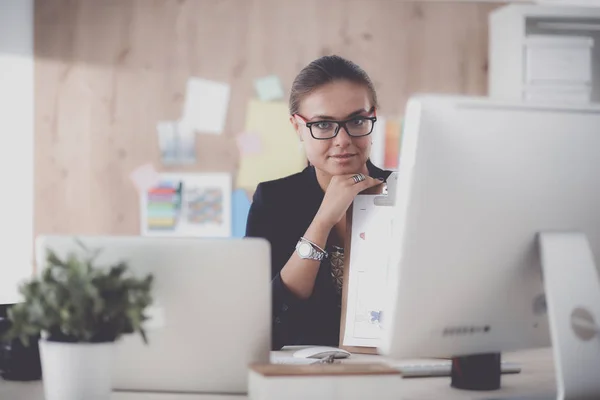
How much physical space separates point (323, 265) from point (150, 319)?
722 mm

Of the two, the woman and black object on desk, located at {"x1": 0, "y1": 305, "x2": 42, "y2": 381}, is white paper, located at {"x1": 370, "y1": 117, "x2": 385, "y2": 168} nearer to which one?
the woman

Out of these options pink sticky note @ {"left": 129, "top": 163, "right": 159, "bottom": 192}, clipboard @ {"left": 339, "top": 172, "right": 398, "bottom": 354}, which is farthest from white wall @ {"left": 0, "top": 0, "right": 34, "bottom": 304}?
clipboard @ {"left": 339, "top": 172, "right": 398, "bottom": 354}

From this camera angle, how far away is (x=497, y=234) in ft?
3.37

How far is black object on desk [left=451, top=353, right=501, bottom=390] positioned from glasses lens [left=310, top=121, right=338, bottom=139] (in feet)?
2.42

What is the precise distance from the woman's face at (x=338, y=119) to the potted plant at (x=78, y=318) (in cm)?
87

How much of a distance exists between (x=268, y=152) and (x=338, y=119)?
5.14 feet

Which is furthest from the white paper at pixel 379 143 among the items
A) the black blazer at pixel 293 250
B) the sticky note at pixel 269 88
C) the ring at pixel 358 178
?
the ring at pixel 358 178

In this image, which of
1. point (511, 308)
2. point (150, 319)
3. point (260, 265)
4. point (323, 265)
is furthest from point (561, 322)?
point (323, 265)

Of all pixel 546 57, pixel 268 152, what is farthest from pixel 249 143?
pixel 546 57

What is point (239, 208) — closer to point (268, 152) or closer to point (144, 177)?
point (268, 152)

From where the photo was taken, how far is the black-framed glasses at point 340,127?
1789 millimetres

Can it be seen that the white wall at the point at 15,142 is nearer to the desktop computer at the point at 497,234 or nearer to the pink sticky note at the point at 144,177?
the pink sticky note at the point at 144,177

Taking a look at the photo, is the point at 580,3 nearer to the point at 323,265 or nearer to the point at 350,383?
the point at 323,265

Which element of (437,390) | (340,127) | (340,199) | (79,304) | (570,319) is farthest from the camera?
(340,127)
